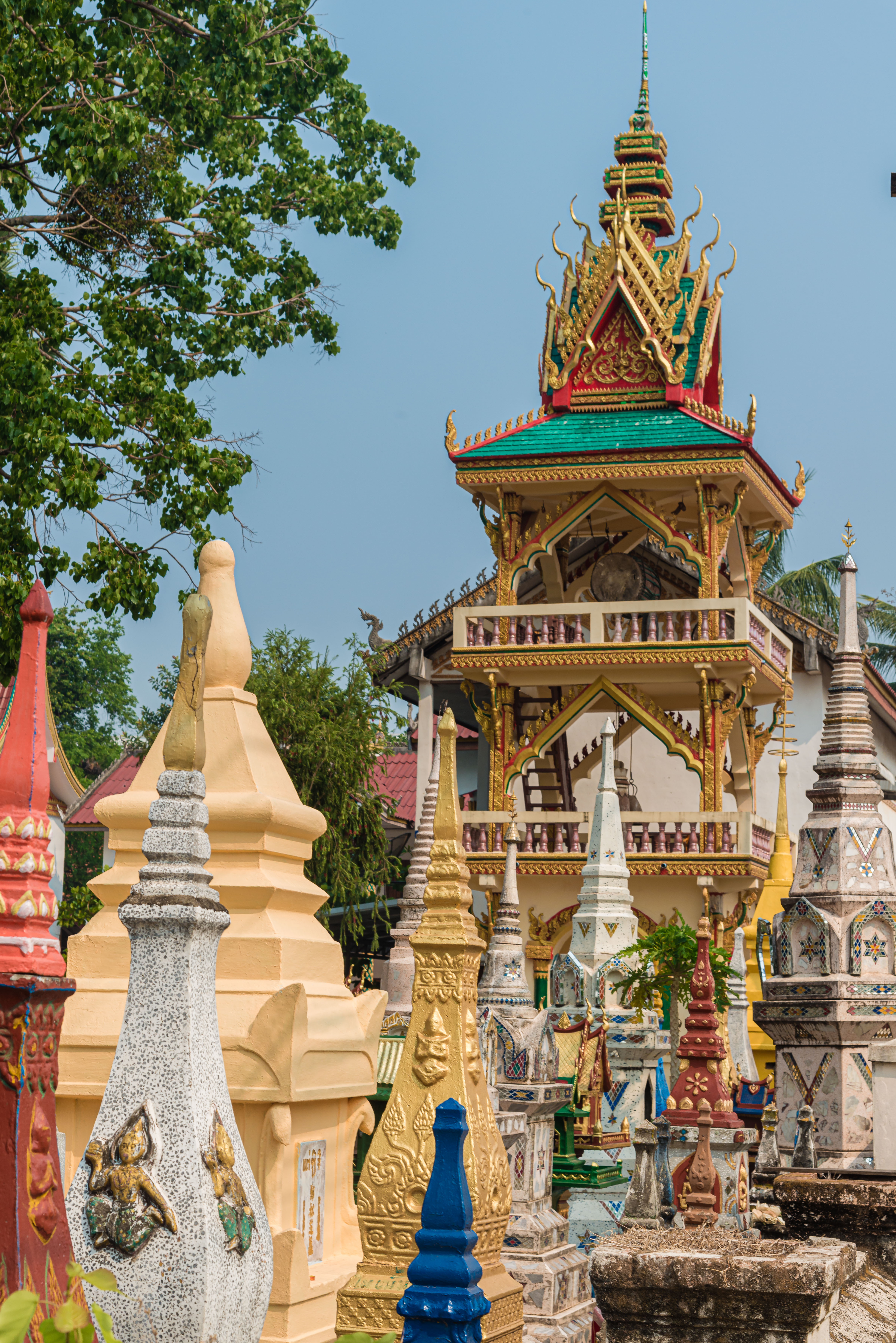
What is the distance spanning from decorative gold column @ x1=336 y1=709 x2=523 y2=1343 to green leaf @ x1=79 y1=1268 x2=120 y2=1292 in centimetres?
209

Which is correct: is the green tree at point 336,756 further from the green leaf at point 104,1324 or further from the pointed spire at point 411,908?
the green leaf at point 104,1324

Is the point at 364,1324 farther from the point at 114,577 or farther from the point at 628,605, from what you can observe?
the point at 628,605

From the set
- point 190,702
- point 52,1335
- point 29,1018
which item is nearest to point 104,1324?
point 52,1335

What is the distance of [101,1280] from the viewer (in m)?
2.76

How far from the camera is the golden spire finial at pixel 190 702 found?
12.9 ft

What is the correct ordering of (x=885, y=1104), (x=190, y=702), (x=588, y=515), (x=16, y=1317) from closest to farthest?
(x=16, y=1317) < (x=190, y=702) < (x=885, y=1104) < (x=588, y=515)

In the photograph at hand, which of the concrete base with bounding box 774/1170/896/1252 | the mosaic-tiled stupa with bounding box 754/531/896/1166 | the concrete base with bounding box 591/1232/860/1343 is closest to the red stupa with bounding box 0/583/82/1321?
the concrete base with bounding box 591/1232/860/1343

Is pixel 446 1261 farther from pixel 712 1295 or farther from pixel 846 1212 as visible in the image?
pixel 846 1212

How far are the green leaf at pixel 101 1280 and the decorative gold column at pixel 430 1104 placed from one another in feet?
6.87

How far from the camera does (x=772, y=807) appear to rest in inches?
1177

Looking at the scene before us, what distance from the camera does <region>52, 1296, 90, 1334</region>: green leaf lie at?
251 centimetres

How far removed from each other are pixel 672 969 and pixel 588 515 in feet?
51.3

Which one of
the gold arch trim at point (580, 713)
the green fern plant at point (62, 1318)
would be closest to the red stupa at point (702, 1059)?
the green fern plant at point (62, 1318)

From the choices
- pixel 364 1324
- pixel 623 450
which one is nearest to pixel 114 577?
pixel 364 1324
